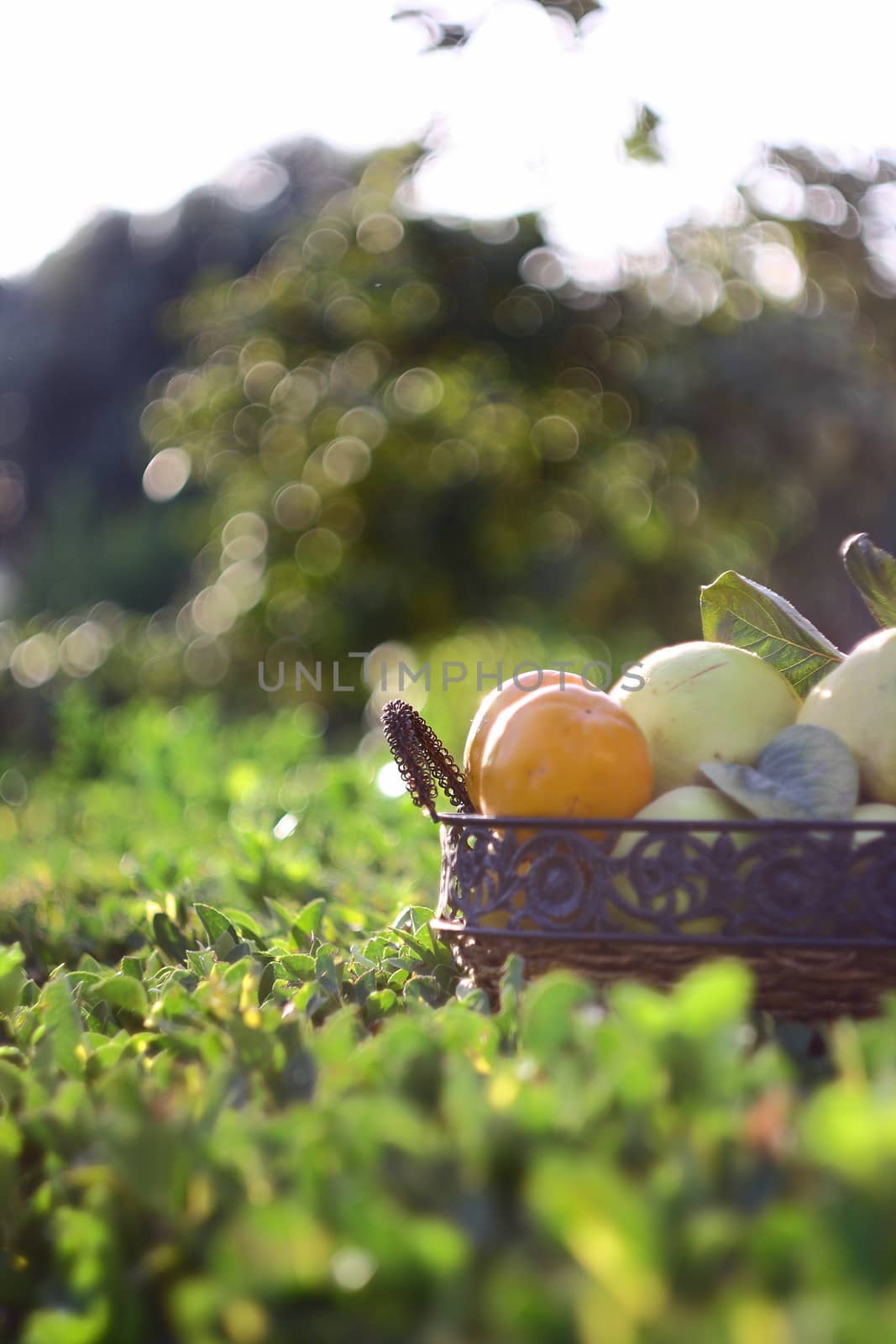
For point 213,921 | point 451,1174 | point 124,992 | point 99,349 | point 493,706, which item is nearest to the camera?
point 451,1174

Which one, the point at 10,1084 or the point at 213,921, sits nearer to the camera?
the point at 10,1084

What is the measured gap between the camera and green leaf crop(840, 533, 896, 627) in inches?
54.6

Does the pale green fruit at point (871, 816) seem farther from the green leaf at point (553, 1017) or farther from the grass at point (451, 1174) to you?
the green leaf at point (553, 1017)

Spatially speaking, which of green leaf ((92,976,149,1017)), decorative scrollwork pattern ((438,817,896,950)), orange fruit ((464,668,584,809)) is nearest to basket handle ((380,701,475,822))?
orange fruit ((464,668,584,809))

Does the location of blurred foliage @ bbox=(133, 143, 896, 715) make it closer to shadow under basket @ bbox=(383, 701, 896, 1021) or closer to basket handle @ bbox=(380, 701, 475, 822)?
basket handle @ bbox=(380, 701, 475, 822)

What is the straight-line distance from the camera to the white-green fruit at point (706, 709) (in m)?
1.29

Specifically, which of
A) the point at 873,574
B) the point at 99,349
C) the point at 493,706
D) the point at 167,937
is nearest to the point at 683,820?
the point at 493,706

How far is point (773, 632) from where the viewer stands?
57.2 inches

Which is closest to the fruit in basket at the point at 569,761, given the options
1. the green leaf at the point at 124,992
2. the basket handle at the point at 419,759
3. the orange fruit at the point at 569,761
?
the orange fruit at the point at 569,761

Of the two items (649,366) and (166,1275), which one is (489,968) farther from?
(649,366)

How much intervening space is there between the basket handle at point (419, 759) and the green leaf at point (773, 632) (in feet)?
1.15

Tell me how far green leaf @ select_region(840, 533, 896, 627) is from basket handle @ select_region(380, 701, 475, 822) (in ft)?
1.57

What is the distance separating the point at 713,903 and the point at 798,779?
6.6 inches

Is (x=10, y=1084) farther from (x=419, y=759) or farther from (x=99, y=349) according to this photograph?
(x=99, y=349)
